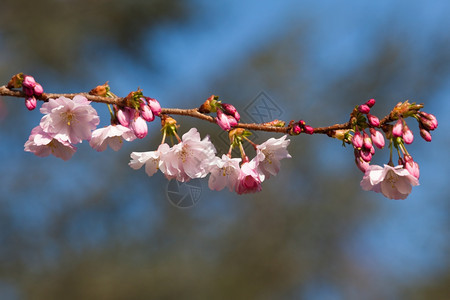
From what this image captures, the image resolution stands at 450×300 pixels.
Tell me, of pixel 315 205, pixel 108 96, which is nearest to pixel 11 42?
pixel 315 205

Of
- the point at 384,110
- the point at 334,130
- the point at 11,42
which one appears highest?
the point at 384,110

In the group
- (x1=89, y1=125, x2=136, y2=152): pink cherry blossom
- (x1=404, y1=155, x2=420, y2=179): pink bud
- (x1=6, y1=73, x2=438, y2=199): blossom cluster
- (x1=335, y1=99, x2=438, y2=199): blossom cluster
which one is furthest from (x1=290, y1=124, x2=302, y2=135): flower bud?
(x1=89, y1=125, x2=136, y2=152): pink cherry blossom

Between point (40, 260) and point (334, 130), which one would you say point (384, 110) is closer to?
point (40, 260)

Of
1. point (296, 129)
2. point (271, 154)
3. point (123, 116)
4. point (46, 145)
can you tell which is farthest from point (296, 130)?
point (46, 145)

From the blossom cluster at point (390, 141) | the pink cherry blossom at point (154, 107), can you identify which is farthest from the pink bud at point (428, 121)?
the pink cherry blossom at point (154, 107)

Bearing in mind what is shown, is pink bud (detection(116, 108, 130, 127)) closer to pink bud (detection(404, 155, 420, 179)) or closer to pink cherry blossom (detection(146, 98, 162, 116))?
pink cherry blossom (detection(146, 98, 162, 116))

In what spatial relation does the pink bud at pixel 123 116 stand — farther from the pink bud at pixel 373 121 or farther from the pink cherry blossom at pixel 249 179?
the pink bud at pixel 373 121

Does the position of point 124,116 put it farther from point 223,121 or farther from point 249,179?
point 249,179

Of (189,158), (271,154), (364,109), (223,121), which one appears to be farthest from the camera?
(271,154)
